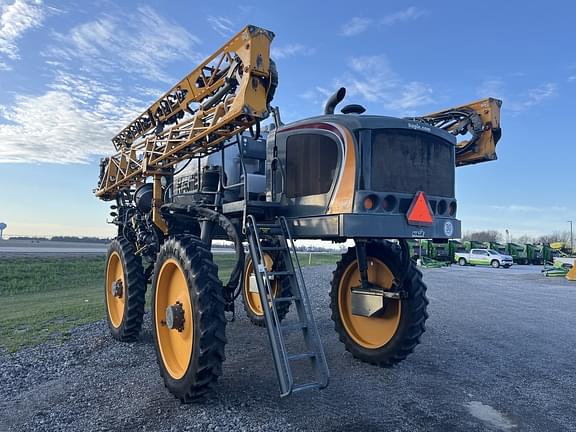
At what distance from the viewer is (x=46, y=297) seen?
16.5 m

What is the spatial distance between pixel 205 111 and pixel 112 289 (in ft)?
12.9

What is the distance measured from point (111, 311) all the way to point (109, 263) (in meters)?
0.87

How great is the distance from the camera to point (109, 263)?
8.43 meters

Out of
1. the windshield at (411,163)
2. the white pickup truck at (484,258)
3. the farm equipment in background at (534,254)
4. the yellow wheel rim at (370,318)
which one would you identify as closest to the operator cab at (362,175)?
the windshield at (411,163)

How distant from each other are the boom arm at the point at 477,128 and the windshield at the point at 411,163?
1.01 meters

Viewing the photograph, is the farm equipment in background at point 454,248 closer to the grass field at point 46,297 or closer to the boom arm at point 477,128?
the grass field at point 46,297

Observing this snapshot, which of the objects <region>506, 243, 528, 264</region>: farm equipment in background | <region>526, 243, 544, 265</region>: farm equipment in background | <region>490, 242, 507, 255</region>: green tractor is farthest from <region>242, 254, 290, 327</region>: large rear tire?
<region>526, 243, 544, 265</region>: farm equipment in background

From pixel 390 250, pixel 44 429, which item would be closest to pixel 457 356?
pixel 390 250

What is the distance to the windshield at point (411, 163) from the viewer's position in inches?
194

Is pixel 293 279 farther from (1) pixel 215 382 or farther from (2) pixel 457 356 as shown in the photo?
(2) pixel 457 356

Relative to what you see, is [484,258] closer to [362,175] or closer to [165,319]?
[362,175]

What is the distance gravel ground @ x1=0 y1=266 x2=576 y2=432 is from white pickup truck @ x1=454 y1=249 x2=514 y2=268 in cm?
3263

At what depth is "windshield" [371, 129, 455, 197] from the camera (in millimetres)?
4934

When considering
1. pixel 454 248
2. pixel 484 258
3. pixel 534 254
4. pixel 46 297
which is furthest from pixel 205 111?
pixel 534 254
